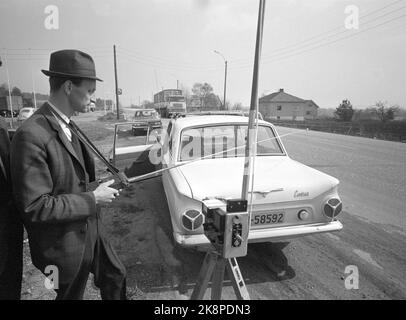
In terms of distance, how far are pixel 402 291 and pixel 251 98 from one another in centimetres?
272

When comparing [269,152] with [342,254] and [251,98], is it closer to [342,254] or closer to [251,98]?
[342,254]

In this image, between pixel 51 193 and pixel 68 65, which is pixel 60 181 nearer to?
pixel 51 193

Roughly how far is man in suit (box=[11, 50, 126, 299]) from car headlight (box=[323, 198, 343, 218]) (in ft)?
7.37

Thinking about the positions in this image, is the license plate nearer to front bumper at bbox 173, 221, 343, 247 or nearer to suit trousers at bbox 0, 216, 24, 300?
front bumper at bbox 173, 221, 343, 247

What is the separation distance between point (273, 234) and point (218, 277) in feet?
4.14

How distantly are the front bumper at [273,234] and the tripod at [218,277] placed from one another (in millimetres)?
887

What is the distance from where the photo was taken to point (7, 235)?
5.72ft

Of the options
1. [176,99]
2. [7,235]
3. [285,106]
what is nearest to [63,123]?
[7,235]

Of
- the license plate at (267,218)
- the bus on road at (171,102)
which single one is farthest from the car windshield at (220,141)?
the bus on road at (171,102)

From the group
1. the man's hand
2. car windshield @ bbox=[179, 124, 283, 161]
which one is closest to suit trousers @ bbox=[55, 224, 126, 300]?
the man's hand

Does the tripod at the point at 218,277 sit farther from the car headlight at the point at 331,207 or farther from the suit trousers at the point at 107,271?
the car headlight at the point at 331,207

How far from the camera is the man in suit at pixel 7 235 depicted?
171 cm

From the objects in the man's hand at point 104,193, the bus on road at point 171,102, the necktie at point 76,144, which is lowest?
the man's hand at point 104,193
